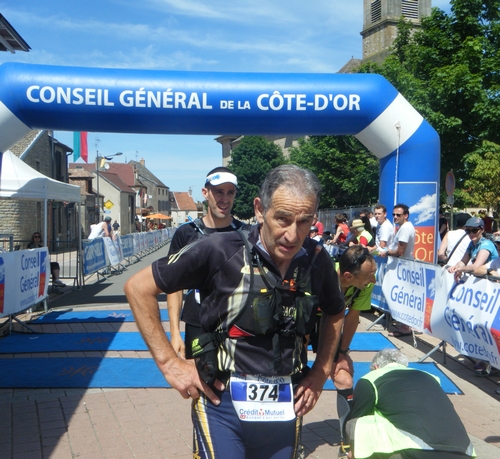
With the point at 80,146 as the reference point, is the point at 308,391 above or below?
below

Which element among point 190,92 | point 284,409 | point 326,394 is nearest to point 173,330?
point 284,409

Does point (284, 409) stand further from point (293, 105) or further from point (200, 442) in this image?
point (293, 105)

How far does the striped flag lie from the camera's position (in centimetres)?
3381

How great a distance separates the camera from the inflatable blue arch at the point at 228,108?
8555 millimetres

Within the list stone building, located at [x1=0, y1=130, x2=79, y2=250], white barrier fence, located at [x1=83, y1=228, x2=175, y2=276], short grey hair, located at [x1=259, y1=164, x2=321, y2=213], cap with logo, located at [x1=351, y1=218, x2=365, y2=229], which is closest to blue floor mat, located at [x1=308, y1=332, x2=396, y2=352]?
cap with logo, located at [x1=351, y1=218, x2=365, y2=229]

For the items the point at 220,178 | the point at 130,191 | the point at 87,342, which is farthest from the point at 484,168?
the point at 130,191

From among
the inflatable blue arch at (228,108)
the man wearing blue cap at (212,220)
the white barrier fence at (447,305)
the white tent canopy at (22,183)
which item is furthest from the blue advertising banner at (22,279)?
the white barrier fence at (447,305)

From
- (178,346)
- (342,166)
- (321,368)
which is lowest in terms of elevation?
(178,346)

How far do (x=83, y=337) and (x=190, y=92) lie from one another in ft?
13.2

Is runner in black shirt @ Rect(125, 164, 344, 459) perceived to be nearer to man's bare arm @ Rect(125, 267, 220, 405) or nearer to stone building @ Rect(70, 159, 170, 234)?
man's bare arm @ Rect(125, 267, 220, 405)

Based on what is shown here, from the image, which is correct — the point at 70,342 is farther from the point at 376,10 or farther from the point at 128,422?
the point at 376,10

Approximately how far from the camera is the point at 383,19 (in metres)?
53.8

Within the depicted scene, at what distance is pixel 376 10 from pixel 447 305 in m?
54.9

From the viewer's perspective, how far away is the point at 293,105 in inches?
346
